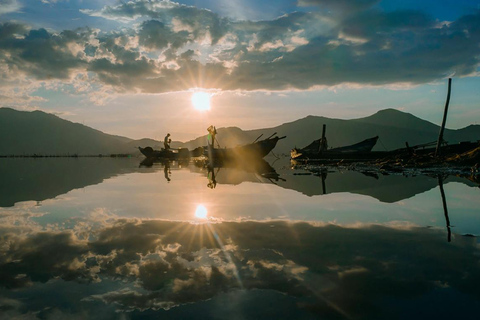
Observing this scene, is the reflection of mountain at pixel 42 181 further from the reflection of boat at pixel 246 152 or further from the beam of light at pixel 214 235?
the reflection of boat at pixel 246 152

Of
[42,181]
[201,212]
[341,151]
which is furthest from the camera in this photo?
[341,151]

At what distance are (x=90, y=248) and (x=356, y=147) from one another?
54.0 metres

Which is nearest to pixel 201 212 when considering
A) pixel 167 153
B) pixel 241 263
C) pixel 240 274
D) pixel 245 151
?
pixel 241 263

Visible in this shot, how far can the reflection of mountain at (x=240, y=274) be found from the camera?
412cm

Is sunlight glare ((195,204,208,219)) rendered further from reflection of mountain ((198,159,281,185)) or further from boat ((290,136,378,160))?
boat ((290,136,378,160))

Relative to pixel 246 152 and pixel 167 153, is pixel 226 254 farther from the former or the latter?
pixel 167 153

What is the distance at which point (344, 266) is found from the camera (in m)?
5.53

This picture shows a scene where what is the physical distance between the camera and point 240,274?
5266 mm

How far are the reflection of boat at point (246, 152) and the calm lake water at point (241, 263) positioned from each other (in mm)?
54795

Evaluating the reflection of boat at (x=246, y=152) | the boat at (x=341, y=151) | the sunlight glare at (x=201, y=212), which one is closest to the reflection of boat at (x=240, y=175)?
the sunlight glare at (x=201, y=212)

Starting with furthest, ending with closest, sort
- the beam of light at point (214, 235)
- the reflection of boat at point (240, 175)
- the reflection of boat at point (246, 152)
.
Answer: the reflection of boat at point (246, 152) → the reflection of boat at point (240, 175) → the beam of light at point (214, 235)

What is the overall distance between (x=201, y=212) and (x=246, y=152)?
57.9 metres

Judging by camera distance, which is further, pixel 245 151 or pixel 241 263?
pixel 245 151

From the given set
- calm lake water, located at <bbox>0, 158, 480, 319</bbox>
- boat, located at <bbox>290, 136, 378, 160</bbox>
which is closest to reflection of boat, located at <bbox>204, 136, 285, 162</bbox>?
boat, located at <bbox>290, 136, 378, 160</bbox>
